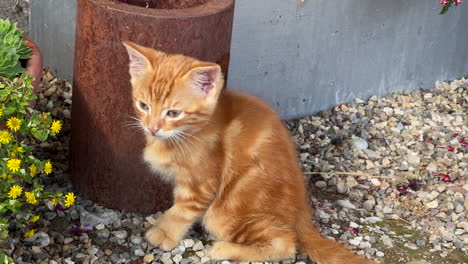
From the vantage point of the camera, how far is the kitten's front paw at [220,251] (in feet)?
11.4

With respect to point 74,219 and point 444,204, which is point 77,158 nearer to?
point 74,219

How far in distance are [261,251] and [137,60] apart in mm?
1053

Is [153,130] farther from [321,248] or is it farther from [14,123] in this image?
[321,248]

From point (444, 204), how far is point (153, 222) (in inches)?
65.8

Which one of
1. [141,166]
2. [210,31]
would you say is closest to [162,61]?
[210,31]

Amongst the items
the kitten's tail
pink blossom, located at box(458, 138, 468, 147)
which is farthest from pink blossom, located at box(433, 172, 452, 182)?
the kitten's tail

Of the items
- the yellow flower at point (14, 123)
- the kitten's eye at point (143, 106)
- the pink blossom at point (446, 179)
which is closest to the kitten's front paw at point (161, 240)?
the kitten's eye at point (143, 106)

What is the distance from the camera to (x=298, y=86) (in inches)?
197

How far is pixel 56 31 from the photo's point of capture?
4.65m

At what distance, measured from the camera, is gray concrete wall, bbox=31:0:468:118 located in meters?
4.63

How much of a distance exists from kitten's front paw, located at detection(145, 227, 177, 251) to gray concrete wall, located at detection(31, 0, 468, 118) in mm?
1381

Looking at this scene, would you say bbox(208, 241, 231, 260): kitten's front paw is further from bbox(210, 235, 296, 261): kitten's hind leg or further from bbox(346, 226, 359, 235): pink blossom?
bbox(346, 226, 359, 235): pink blossom

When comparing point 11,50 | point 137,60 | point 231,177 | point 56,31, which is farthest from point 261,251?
point 56,31

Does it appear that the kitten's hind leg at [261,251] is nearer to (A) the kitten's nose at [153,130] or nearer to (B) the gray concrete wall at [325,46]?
(A) the kitten's nose at [153,130]
